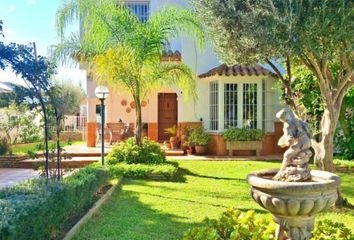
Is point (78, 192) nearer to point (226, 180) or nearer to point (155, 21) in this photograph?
point (226, 180)

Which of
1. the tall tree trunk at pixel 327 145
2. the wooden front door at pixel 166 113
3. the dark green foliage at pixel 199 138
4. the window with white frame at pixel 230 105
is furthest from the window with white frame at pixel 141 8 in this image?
the tall tree trunk at pixel 327 145

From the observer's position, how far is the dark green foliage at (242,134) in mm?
17766

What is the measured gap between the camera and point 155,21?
569 inches

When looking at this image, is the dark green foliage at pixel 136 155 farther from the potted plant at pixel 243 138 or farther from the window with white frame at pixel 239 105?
the window with white frame at pixel 239 105

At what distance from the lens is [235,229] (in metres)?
5.32

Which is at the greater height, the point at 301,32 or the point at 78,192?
the point at 301,32

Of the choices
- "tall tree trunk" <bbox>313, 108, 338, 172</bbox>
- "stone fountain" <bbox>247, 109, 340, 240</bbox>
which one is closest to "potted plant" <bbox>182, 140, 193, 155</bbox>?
"tall tree trunk" <bbox>313, 108, 338, 172</bbox>

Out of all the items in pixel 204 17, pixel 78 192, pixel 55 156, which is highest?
pixel 204 17

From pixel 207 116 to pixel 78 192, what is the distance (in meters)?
12.3

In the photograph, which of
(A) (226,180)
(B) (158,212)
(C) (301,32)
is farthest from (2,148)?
(C) (301,32)

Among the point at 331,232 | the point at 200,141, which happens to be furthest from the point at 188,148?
the point at 331,232

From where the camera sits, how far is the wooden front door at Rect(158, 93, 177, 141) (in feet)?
72.3

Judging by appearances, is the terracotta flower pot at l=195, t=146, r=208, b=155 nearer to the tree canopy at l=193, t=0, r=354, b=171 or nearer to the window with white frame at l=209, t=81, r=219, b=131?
the window with white frame at l=209, t=81, r=219, b=131

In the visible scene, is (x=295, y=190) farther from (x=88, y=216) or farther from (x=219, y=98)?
(x=219, y=98)
